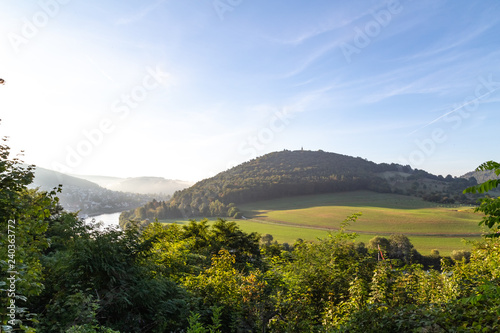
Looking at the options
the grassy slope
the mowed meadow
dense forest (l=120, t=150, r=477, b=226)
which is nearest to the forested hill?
dense forest (l=120, t=150, r=477, b=226)

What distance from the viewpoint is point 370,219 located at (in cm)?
8138

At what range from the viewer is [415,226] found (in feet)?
233

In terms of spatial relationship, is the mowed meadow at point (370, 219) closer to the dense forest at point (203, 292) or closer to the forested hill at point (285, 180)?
the forested hill at point (285, 180)

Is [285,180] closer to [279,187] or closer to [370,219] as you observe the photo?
[279,187]

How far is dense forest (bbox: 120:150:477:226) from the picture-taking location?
11864 cm

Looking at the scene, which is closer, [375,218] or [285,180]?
[375,218]

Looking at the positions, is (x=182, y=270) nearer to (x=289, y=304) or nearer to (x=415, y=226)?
(x=289, y=304)

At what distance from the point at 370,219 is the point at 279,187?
6210 cm

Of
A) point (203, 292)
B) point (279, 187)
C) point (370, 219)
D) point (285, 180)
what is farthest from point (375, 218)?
point (203, 292)

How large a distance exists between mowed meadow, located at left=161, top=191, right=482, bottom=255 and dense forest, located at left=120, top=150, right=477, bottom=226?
30.2ft

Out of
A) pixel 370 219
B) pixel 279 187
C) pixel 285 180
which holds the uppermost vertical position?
pixel 285 180

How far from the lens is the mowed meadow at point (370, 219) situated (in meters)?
62.6

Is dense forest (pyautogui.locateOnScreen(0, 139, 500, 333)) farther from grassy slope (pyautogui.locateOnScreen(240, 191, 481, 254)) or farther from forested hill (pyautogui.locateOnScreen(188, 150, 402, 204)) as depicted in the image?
forested hill (pyautogui.locateOnScreen(188, 150, 402, 204))

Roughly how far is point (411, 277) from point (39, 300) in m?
9.70
